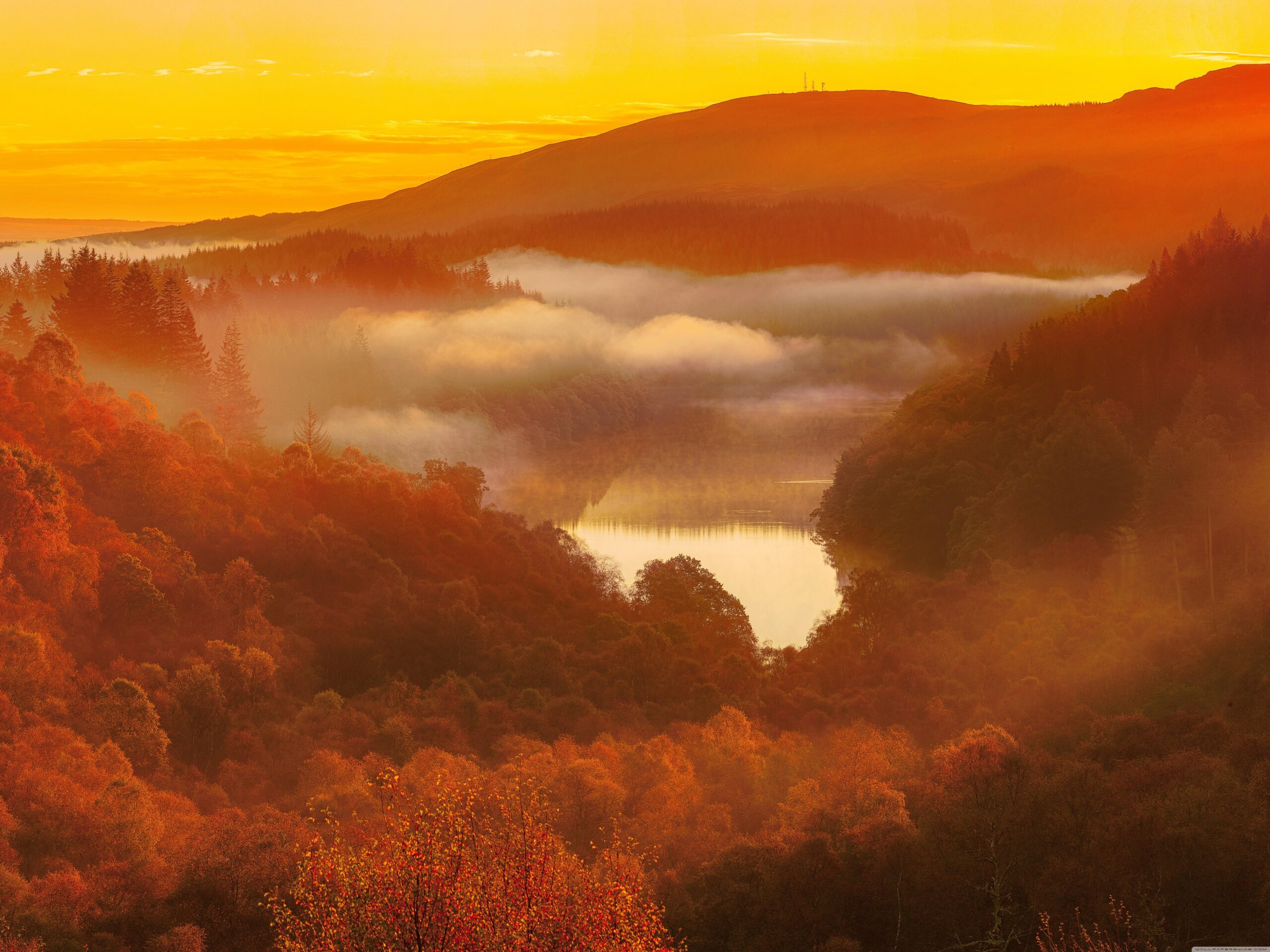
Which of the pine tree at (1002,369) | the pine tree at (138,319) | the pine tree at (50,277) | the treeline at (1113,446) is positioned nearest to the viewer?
the treeline at (1113,446)

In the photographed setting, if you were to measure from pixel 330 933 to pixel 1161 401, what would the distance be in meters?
90.6

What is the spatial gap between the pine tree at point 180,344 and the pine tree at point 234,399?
5.00 ft

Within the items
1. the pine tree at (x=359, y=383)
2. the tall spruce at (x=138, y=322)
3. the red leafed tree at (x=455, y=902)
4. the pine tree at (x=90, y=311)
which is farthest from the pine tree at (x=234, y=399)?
the red leafed tree at (x=455, y=902)

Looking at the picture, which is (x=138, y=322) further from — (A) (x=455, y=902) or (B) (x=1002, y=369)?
(A) (x=455, y=902)

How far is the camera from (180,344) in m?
113

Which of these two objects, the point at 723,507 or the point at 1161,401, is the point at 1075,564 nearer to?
the point at 1161,401

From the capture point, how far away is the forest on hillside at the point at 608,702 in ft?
127

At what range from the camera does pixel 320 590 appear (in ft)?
235

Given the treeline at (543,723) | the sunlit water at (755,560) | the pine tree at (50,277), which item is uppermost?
the pine tree at (50,277)

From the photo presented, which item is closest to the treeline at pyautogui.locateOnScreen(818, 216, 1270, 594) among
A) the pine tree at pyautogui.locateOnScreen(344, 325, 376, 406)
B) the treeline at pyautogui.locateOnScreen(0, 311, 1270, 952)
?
the treeline at pyautogui.locateOnScreen(0, 311, 1270, 952)

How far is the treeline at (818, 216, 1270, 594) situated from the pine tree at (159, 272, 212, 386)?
56475 mm

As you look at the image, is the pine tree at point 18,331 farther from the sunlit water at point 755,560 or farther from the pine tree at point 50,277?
the sunlit water at point 755,560

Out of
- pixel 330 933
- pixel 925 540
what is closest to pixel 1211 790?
pixel 330 933

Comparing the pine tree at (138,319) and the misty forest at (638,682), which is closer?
the misty forest at (638,682)
